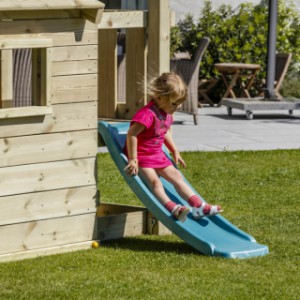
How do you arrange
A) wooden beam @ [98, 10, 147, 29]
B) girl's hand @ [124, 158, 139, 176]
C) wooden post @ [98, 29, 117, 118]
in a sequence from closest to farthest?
girl's hand @ [124, 158, 139, 176] → wooden beam @ [98, 10, 147, 29] → wooden post @ [98, 29, 117, 118]

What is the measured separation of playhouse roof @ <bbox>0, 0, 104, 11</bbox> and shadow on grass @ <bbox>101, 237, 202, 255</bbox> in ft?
5.35

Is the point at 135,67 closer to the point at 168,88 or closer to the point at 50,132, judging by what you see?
the point at 168,88

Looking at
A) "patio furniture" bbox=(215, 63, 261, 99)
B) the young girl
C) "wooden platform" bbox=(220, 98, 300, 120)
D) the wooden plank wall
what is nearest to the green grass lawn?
the wooden plank wall

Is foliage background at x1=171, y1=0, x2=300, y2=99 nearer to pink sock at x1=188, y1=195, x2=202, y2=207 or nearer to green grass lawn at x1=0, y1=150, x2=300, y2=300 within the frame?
green grass lawn at x1=0, y1=150, x2=300, y2=300

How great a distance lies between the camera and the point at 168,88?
727cm

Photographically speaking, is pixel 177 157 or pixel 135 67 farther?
pixel 135 67

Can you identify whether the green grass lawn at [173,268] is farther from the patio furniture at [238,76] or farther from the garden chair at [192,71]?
the patio furniture at [238,76]

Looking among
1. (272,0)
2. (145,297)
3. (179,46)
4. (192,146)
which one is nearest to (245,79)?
(179,46)

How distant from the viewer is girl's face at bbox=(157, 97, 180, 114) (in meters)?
7.32

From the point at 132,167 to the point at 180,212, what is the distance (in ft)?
1.48

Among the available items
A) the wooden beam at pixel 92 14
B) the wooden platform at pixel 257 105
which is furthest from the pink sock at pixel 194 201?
the wooden platform at pixel 257 105

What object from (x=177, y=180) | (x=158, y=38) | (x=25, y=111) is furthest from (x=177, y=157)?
(x=25, y=111)

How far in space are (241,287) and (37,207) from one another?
1.49 m

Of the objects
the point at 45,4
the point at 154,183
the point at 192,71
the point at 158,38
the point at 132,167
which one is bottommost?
the point at 154,183
